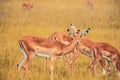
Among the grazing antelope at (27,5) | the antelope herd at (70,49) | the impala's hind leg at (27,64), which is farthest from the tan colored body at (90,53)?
the grazing antelope at (27,5)

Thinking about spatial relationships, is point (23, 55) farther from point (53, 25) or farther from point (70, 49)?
point (53, 25)

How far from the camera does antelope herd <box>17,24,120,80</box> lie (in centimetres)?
364

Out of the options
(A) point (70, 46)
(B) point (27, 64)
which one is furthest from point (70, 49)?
(B) point (27, 64)

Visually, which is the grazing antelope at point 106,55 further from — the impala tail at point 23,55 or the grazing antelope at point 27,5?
the grazing antelope at point 27,5

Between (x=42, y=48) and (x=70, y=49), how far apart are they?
0.91 feet

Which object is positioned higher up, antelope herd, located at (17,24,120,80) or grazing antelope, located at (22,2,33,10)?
grazing antelope, located at (22,2,33,10)

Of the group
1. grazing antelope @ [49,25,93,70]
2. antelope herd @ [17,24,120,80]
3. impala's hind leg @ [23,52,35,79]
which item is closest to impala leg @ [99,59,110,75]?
antelope herd @ [17,24,120,80]

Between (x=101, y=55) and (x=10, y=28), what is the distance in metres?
0.96

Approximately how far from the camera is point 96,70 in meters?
3.75

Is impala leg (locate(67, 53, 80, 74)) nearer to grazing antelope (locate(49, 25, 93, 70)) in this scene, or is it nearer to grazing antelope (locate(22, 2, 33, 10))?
grazing antelope (locate(49, 25, 93, 70))

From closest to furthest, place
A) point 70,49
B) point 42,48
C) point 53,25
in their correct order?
1. point 42,48
2. point 70,49
3. point 53,25

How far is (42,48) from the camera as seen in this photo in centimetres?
362

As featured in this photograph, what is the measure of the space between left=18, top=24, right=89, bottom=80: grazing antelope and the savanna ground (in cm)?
6

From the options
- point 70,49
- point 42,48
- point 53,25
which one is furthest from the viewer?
point 53,25
